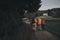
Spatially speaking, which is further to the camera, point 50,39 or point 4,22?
point 50,39

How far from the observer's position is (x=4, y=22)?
3871mm

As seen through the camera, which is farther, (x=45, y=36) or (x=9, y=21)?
(x=45, y=36)

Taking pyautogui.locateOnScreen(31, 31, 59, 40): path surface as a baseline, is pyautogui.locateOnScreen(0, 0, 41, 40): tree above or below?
above

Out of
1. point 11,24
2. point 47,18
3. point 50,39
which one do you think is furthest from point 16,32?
point 47,18

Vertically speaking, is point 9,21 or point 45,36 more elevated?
point 9,21

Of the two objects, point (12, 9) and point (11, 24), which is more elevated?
point (12, 9)

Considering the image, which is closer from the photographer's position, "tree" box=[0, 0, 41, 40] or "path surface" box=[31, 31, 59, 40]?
"tree" box=[0, 0, 41, 40]

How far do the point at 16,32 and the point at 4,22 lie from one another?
38 cm

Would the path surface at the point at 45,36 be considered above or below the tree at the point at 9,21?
below

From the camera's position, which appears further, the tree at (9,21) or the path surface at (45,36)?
the path surface at (45,36)

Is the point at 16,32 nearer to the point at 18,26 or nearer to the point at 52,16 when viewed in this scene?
the point at 18,26

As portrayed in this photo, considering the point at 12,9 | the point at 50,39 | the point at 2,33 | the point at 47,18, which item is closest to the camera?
the point at 2,33

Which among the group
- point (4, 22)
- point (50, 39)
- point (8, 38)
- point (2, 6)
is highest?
point (2, 6)

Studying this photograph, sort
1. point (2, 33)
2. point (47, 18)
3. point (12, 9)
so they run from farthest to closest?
point (47, 18), point (12, 9), point (2, 33)
